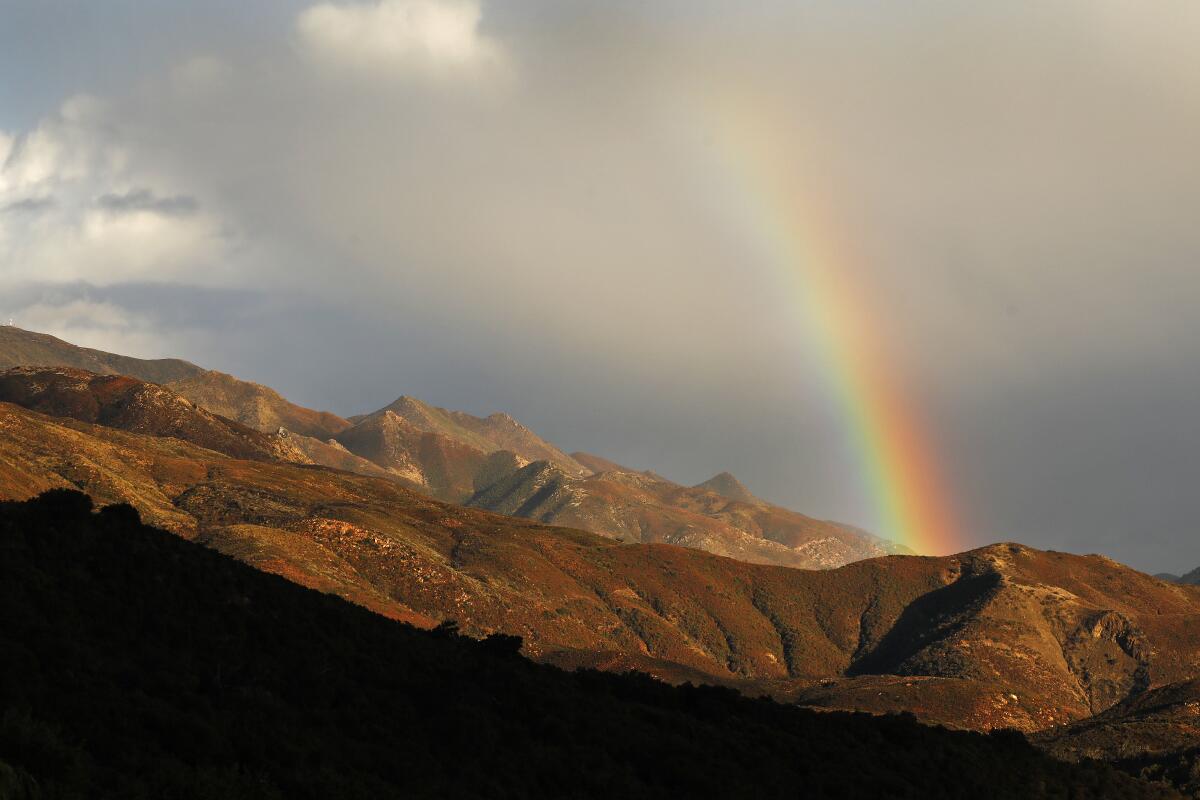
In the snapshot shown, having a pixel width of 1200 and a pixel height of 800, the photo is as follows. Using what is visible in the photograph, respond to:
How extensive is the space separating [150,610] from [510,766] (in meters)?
19.6

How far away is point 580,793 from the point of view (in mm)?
46250

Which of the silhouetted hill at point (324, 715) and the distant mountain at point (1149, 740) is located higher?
the distant mountain at point (1149, 740)

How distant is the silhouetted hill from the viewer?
1371 inches

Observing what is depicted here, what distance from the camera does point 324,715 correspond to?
45.5 m

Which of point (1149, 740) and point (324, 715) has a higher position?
point (1149, 740)

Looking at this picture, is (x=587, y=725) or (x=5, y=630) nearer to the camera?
(x=5, y=630)

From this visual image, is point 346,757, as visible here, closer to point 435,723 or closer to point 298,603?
point 435,723

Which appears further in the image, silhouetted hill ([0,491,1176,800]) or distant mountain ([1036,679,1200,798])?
distant mountain ([1036,679,1200,798])

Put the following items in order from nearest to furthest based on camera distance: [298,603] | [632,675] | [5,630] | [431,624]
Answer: [5,630] < [298,603] < [632,675] < [431,624]

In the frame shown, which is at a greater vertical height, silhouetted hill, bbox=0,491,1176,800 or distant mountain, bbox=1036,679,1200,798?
distant mountain, bbox=1036,679,1200,798

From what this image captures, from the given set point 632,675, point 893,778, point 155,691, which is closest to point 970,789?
point 893,778

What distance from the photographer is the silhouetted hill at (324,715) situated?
34812mm

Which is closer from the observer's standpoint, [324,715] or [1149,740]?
[324,715]

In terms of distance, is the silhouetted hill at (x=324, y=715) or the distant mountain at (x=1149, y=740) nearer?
the silhouetted hill at (x=324, y=715)
